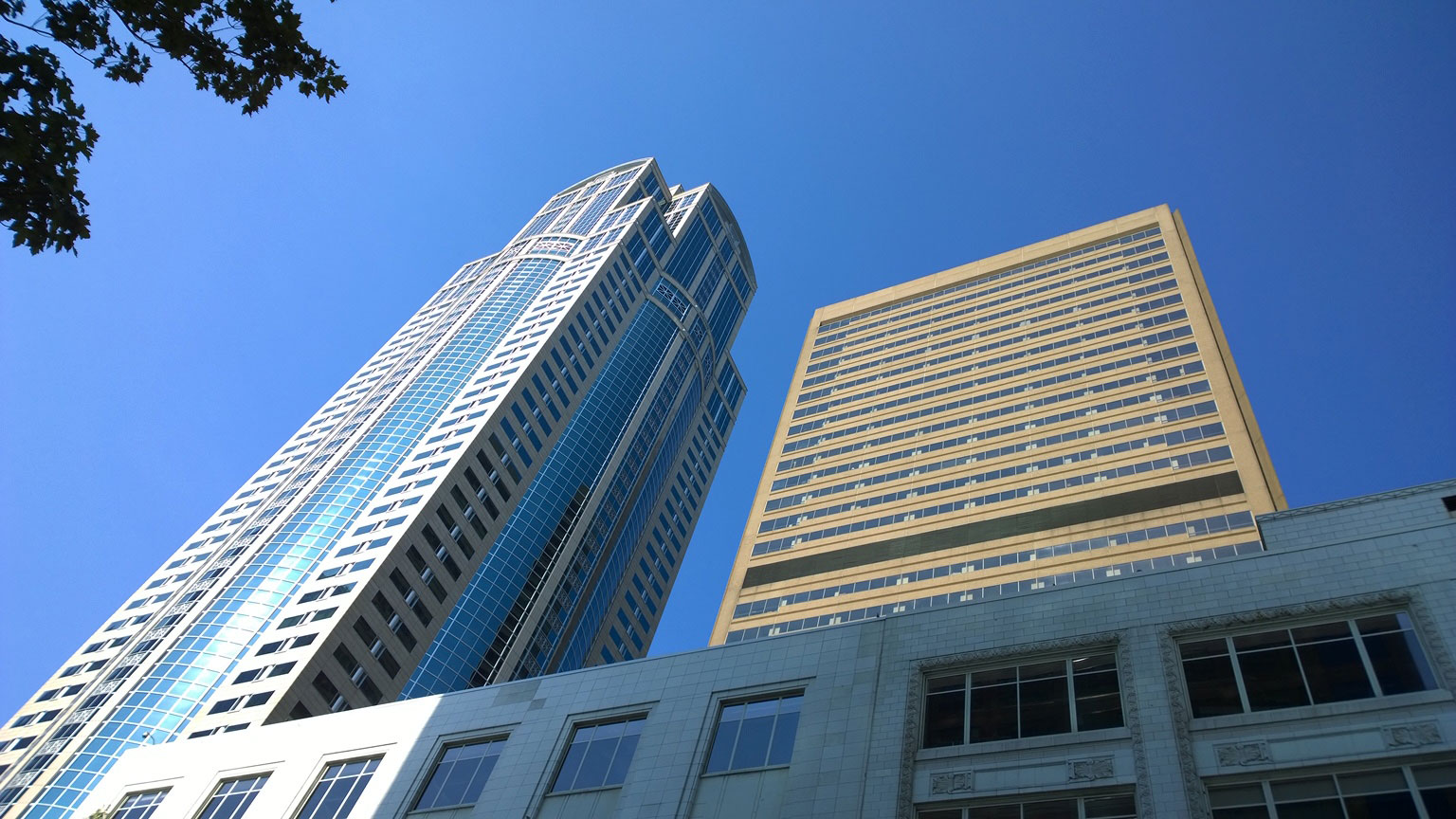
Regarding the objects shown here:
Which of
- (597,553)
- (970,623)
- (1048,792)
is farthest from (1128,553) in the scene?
(597,553)

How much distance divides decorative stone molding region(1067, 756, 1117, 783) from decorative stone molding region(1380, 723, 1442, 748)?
Answer: 18.4ft

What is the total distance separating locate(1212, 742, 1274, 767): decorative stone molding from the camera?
73.8ft

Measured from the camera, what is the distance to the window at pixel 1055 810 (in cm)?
2311

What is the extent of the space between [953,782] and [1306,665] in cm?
873

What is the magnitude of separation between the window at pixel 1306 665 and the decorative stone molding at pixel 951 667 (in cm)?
163

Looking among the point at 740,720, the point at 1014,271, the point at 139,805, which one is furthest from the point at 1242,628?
the point at 1014,271

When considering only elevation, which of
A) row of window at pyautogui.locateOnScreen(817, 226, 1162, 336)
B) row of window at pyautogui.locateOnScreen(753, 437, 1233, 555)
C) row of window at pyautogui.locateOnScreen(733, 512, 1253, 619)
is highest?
row of window at pyautogui.locateOnScreen(817, 226, 1162, 336)

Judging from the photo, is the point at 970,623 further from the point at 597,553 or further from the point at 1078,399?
the point at 597,553

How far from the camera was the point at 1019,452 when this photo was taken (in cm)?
7394

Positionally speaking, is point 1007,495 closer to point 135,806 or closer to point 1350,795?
point 1350,795

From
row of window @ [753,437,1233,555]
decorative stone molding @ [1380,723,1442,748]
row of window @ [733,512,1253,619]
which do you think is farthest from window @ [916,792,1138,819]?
row of window @ [753,437,1233,555]

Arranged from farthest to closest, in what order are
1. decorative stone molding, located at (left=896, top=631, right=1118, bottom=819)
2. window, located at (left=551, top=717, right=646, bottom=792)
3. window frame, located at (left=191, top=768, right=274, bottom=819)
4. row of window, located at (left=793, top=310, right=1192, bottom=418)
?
1. row of window, located at (left=793, top=310, right=1192, bottom=418)
2. window frame, located at (left=191, top=768, right=274, bottom=819)
3. window, located at (left=551, top=717, right=646, bottom=792)
4. decorative stone molding, located at (left=896, top=631, right=1118, bottom=819)

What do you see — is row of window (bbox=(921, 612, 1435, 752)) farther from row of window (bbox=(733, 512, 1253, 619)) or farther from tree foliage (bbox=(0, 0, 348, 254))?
row of window (bbox=(733, 512, 1253, 619))

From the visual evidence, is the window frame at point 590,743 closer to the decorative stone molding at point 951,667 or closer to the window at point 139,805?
the decorative stone molding at point 951,667
